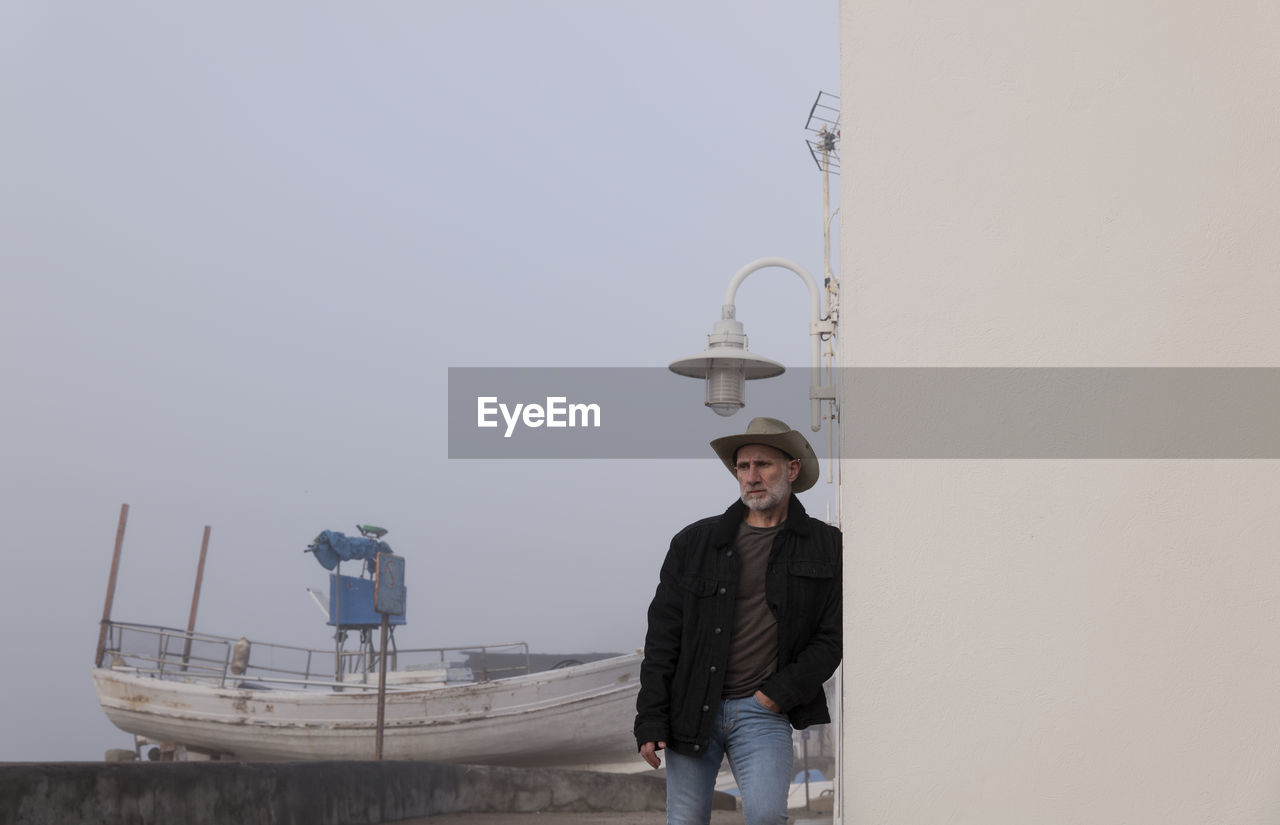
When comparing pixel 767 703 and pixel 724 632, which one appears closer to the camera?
pixel 767 703

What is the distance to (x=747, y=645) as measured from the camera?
12.6ft

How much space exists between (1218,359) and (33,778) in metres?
4.70

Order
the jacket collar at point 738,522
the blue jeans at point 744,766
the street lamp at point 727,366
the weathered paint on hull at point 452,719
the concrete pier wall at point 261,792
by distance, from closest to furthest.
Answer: the blue jeans at point 744,766 → the jacket collar at point 738,522 → the concrete pier wall at point 261,792 → the street lamp at point 727,366 → the weathered paint on hull at point 452,719

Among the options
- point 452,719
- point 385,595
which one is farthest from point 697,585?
point 452,719

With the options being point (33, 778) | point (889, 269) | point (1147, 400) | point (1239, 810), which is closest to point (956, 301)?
point (889, 269)

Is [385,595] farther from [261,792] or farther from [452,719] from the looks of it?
[261,792]

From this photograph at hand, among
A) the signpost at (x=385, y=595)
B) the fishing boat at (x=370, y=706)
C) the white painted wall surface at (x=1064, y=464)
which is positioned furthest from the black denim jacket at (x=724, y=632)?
the fishing boat at (x=370, y=706)

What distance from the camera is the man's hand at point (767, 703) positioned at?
366cm

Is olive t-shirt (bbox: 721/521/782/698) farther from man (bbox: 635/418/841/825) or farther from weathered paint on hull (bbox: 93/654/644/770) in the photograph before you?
weathered paint on hull (bbox: 93/654/644/770)

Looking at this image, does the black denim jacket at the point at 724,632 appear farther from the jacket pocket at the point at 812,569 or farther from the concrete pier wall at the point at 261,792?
the concrete pier wall at the point at 261,792

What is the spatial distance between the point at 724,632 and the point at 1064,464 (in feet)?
3.84

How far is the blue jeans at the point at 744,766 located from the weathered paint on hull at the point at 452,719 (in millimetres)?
22365

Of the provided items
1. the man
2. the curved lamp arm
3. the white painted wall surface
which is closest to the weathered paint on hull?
the curved lamp arm

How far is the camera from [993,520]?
136 inches
